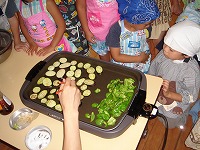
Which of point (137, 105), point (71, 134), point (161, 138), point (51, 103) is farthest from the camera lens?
point (161, 138)

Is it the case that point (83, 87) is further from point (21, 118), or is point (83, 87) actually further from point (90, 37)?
point (90, 37)

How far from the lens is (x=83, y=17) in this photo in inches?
60.4

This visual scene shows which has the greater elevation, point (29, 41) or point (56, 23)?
point (56, 23)

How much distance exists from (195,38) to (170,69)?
0.27 m

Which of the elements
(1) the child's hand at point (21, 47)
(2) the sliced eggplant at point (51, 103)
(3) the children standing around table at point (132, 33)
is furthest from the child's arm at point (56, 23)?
(2) the sliced eggplant at point (51, 103)

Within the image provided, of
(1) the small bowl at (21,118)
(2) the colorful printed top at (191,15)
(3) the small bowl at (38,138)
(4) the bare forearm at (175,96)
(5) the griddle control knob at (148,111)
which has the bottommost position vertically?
(4) the bare forearm at (175,96)

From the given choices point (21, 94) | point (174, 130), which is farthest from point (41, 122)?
point (174, 130)

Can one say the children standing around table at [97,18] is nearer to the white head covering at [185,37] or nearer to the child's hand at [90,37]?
the child's hand at [90,37]

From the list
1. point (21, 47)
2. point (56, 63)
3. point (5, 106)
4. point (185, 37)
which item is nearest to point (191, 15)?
point (185, 37)

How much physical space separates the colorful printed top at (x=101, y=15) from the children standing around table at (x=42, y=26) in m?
0.23

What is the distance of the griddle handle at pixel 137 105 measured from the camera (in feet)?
2.97

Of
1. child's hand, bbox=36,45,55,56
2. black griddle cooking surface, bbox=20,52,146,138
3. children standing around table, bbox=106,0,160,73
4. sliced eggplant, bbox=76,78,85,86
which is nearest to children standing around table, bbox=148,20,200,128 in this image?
children standing around table, bbox=106,0,160,73

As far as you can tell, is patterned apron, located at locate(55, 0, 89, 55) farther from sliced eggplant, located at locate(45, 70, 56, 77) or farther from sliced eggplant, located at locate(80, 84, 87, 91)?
sliced eggplant, located at locate(80, 84, 87, 91)

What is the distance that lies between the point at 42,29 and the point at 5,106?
583mm
